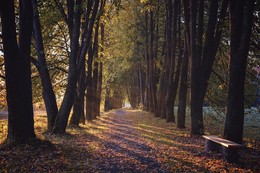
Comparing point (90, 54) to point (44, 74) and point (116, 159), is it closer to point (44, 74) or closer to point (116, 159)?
point (44, 74)

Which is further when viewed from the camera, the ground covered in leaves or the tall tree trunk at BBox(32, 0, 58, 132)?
the tall tree trunk at BBox(32, 0, 58, 132)

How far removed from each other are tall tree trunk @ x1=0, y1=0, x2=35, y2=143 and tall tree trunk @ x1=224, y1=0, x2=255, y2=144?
6.84 meters

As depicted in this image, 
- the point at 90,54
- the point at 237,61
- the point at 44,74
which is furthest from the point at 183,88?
the point at 44,74

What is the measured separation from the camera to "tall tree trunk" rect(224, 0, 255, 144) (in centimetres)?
908

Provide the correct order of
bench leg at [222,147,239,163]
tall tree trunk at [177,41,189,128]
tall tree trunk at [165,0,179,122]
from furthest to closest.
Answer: tall tree trunk at [165,0,179,122], tall tree trunk at [177,41,189,128], bench leg at [222,147,239,163]

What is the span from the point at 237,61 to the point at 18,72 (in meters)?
7.19

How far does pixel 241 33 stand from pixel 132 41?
71.1ft

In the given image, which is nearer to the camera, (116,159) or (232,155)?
(232,155)

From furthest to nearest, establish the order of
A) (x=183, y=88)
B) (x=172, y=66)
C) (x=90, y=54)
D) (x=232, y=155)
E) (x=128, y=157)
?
(x=172, y=66) < (x=90, y=54) < (x=183, y=88) < (x=128, y=157) < (x=232, y=155)

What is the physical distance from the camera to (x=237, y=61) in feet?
29.9

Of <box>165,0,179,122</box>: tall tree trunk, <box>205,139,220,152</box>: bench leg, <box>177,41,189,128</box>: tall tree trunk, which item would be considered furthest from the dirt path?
<box>165,0,179,122</box>: tall tree trunk

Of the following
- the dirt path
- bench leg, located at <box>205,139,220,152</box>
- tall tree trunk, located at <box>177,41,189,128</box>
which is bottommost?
the dirt path

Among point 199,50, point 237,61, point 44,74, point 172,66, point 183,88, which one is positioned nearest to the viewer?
point 237,61

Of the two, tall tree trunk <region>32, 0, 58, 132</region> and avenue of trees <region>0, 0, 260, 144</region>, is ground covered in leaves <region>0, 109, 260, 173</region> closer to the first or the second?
avenue of trees <region>0, 0, 260, 144</region>
